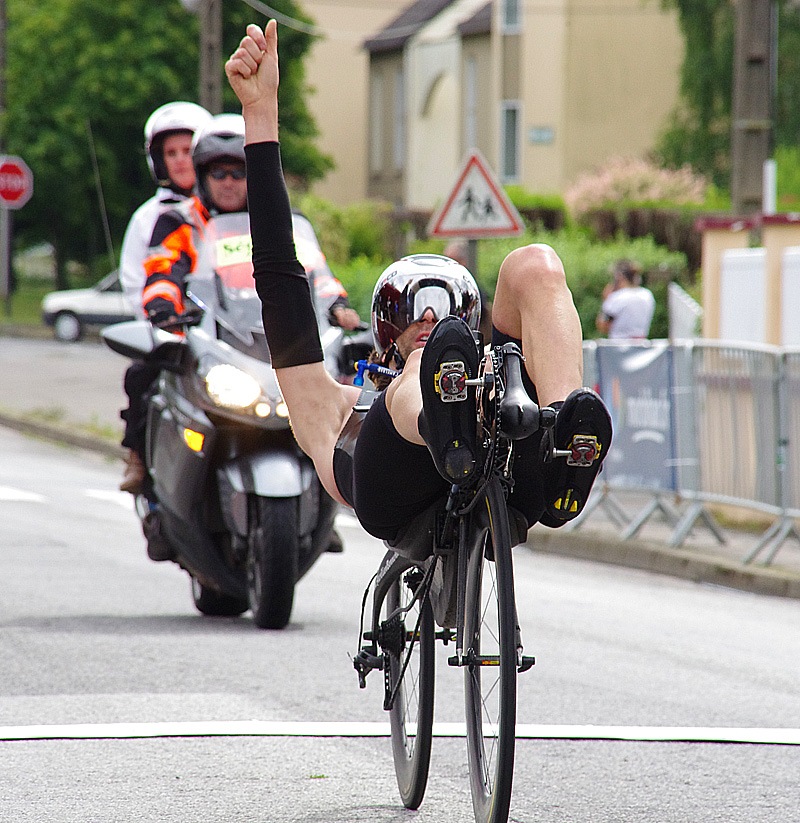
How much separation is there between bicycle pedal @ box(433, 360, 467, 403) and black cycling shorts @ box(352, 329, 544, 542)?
34 centimetres

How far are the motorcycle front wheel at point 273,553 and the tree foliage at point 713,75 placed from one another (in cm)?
3607

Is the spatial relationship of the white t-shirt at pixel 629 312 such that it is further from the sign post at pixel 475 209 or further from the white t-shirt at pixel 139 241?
the white t-shirt at pixel 139 241

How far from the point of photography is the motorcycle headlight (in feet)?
24.6

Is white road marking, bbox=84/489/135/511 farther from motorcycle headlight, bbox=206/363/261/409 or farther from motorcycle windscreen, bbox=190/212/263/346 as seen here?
motorcycle headlight, bbox=206/363/261/409

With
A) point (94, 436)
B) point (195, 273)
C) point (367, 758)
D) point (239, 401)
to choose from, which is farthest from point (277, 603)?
point (94, 436)

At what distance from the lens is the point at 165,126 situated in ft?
26.8

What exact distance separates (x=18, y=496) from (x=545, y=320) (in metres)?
9.39

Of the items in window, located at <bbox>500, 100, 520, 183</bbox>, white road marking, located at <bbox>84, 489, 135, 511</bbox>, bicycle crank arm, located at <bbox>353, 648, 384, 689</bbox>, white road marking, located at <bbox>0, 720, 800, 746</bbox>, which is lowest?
white road marking, located at <bbox>84, 489, 135, 511</bbox>

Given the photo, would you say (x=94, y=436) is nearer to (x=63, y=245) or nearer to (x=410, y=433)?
(x=410, y=433)

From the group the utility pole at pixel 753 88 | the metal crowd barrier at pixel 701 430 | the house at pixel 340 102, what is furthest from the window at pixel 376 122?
the metal crowd barrier at pixel 701 430

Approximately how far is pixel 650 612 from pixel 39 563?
3.23 metres

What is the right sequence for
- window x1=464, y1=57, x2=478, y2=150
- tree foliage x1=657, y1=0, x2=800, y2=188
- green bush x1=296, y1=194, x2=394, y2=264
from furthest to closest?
window x1=464, y1=57, x2=478, y2=150 → tree foliage x1=657, y1=0, x2=800, y2=188 → green bush x1=296, y1=194, x2=394, y2=264

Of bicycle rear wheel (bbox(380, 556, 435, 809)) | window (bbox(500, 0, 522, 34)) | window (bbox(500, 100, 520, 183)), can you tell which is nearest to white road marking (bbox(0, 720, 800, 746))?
Answer: bicycle rear wheel (bbox(380, 556, 435, 809))

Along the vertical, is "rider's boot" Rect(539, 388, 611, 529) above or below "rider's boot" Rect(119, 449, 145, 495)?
above
